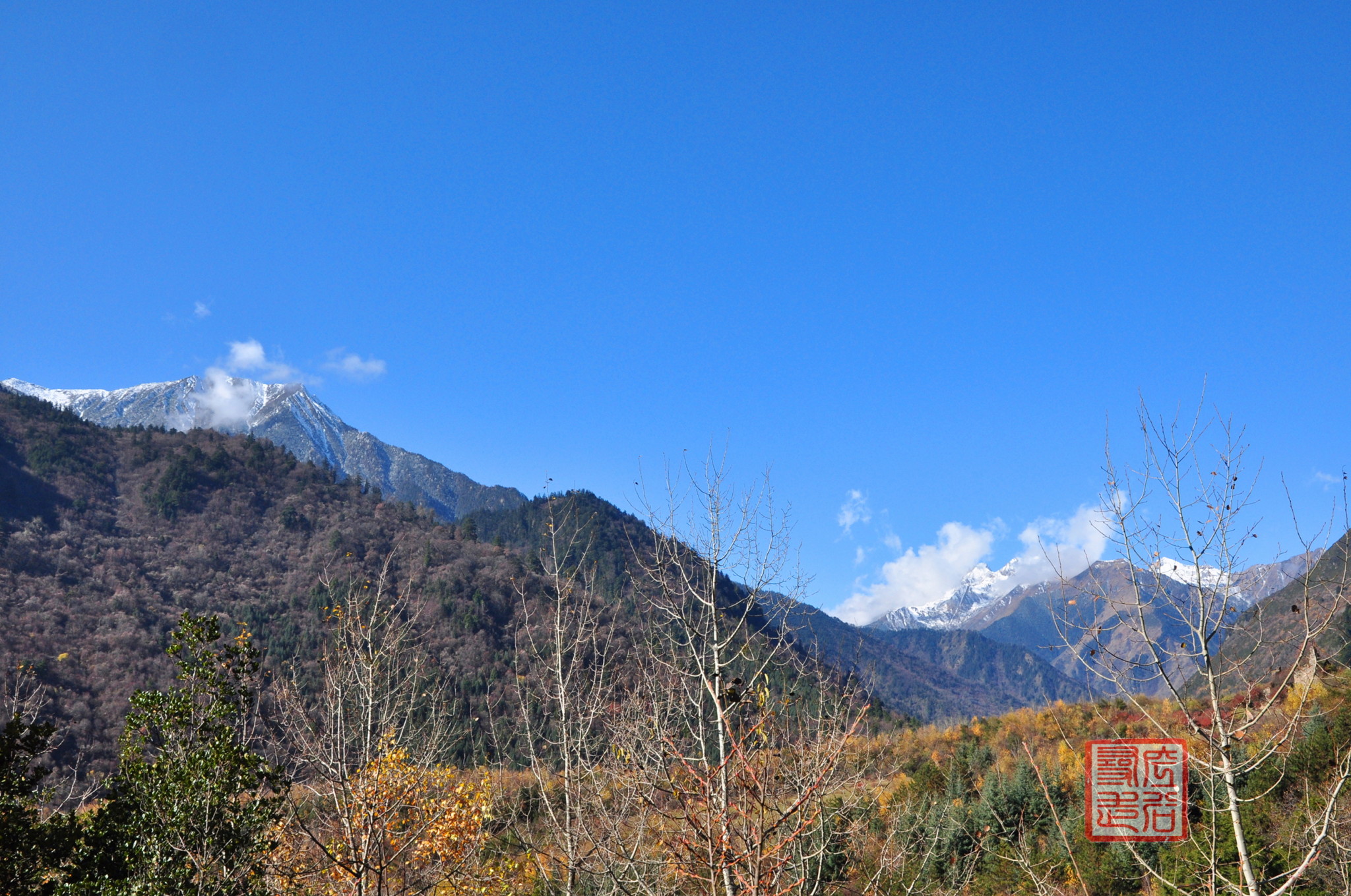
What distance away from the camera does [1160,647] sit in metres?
5.43

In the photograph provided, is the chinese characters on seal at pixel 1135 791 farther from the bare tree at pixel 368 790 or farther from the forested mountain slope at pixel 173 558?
the forested mountain slope at pixel 173 558

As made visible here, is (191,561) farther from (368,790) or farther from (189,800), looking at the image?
(368,790)

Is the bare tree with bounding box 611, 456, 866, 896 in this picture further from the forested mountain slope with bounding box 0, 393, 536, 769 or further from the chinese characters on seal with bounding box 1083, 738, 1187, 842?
the forested mountain slope with bounding box 0, 393, 536, 769

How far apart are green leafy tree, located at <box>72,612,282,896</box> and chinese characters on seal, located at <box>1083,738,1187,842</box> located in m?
9.71

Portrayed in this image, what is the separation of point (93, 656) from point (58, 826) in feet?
178

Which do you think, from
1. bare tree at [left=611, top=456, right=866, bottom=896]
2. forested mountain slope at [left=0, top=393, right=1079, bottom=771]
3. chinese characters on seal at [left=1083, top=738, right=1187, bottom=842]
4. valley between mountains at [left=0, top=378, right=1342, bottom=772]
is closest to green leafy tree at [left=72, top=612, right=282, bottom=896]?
bare tree at [left=611, top=456, right=866, bottom=896]

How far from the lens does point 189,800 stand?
383 inches

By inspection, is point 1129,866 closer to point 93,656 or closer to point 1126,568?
point 1126,568

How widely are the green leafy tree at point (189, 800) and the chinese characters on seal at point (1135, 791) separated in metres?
9.71

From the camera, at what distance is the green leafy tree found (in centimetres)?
952

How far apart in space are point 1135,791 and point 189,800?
11014 mm

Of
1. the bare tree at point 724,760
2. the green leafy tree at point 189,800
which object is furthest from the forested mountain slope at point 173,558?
the bare tree at point 724,760

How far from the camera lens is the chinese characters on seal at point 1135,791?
6.60 m

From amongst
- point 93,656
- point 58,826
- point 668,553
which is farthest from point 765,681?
point 93,656
